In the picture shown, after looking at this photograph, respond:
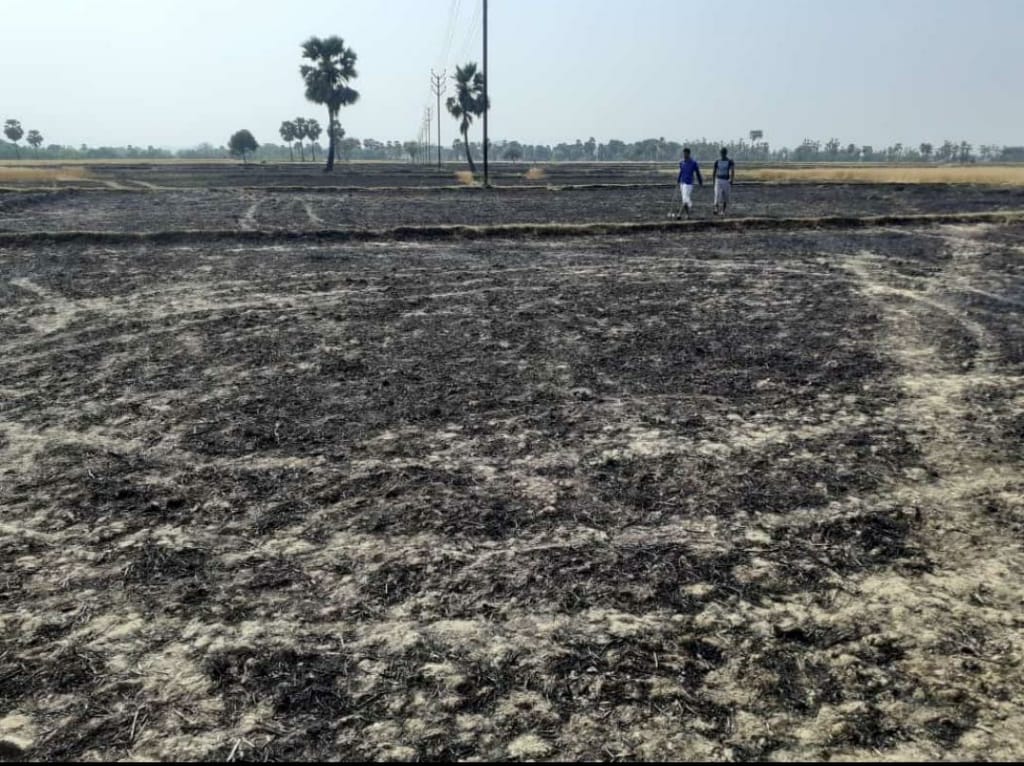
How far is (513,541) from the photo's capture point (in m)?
4.14

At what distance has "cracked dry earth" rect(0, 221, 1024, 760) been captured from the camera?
9.49 feet

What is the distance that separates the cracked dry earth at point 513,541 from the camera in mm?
2893

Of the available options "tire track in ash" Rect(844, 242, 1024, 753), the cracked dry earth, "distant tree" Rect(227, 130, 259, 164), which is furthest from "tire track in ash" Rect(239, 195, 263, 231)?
"distant tree" Rect(227, 130, 259, 164)

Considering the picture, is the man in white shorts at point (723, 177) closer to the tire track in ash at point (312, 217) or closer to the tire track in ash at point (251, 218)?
the tire track in ash at point (312, 217)

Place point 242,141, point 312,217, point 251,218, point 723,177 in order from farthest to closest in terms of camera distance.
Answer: point 242,141
point 312,217
point 251,218
point 723,177

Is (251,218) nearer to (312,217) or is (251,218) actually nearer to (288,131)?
(312,217)

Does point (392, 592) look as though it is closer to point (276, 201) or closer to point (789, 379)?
point (789, 379)

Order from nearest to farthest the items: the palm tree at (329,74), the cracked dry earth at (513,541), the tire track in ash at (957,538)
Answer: the cracked dry earth at (513,541), the tire track in ash at (957,538), the palm tree at (329,74)

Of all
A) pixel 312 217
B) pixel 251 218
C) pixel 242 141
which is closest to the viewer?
pixel 251 218

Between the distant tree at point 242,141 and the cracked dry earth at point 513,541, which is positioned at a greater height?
the distant tree at point 242,141

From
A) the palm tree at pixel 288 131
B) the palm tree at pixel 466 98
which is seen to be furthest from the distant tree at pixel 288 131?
the palm tree at pixel 466 98

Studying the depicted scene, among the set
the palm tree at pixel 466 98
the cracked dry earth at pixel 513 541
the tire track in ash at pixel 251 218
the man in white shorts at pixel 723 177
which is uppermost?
the palm tree at pixel 466 98

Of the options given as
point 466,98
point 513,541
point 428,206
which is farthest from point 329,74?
point 513,541

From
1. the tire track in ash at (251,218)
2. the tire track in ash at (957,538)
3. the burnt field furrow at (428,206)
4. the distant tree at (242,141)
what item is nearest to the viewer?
the tire track in ash at (957,538)
